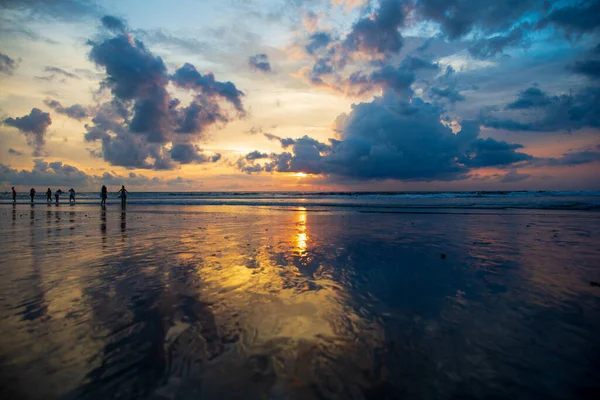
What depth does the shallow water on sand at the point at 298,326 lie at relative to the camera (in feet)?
12.8

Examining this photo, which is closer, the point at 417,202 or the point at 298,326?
the point at 298,326

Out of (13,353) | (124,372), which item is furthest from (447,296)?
(13,353)

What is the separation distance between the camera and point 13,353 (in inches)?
178

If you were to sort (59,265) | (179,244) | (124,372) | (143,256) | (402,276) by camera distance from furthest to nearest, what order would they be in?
(179,244) → (143,256) → (59,265) → (402,276) → (124,372)

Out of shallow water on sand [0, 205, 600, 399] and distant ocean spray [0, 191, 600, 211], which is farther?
distant ocean spray [0, 191, 600, 211]

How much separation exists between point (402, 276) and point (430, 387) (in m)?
4.99

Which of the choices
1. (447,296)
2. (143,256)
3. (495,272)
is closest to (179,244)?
(143,256)

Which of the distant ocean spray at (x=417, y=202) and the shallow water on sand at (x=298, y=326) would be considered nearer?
the shallow water on sand at (x=298, y=326)

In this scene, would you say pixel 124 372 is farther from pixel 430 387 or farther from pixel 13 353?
pixel 430 387

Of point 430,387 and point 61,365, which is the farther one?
point 61,365

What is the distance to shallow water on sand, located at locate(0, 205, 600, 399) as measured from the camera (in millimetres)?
3900

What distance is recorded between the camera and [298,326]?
18.1 feet

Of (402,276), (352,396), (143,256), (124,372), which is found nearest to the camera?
(352,396)

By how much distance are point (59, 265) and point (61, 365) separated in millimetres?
6857
